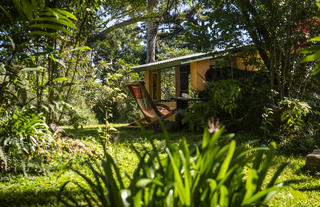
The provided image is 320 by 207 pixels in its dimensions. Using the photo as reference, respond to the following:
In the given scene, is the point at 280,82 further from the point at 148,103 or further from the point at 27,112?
the point at 27,112

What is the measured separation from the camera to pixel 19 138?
3021 millimetres

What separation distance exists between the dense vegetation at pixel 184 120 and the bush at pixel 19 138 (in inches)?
0.5

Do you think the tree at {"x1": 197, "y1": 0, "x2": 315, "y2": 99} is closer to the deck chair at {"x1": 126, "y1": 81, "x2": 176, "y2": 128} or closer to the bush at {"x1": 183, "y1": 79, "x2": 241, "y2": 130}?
the deck chair at {"x1": 126, "y1": 81, "x2": 176, "y2": 128}

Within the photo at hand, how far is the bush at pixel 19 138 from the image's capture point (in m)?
3.00

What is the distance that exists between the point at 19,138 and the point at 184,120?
2.60 m

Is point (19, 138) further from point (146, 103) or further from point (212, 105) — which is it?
point (146, 103)

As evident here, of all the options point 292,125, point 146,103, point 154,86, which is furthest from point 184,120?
point 154,86

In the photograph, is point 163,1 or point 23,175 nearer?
point 23,175

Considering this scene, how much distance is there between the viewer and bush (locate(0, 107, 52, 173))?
9.85 feet

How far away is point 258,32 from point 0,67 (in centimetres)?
533

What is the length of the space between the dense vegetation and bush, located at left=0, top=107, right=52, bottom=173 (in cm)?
1

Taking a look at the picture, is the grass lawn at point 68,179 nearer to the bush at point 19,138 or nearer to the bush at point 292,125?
the bush at point 19,138

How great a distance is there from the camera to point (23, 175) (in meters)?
3.17

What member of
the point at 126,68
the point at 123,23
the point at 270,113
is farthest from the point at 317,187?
the point at 123,23
